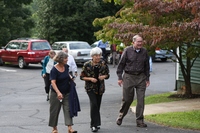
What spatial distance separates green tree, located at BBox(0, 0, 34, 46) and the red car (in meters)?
6.67

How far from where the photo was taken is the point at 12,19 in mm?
37344

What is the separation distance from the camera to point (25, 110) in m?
12.9

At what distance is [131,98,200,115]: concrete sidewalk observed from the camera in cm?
1209

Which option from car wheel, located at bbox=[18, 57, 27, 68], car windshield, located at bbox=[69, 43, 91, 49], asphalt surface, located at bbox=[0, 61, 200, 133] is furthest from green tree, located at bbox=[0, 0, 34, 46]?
asphalt surface, located at bbox=[0, 61, 200, 133]

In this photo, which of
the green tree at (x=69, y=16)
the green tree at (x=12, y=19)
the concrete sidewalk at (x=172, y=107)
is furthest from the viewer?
the green tree at (x=69, y=16)

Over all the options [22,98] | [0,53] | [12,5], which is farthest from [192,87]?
[12,5]

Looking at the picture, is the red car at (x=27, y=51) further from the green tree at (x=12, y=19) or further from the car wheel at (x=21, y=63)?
the green tree at (x=12, y=19)

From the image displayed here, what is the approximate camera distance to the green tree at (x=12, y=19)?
1405 inches

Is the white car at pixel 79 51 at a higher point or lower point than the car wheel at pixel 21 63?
higher

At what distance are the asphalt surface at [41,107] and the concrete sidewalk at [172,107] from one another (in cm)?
56

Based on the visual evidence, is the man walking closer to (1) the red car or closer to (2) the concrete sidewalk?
(2) the concrete sidewalk

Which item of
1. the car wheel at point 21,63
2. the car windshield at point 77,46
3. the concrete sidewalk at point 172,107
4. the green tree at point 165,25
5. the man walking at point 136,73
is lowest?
the car wheel at point 21,63

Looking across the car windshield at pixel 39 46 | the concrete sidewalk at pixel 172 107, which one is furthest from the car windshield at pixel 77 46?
the concrete sidewalk at pixel 172 107

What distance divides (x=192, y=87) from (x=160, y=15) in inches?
241
